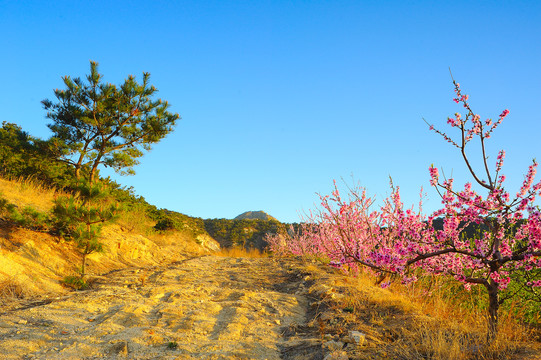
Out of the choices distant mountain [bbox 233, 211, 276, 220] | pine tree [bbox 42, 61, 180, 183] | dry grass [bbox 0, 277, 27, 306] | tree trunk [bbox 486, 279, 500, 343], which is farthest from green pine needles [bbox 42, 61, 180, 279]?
distant mountain [bbox 233, 211, 276, 220]

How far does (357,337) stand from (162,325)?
2.75 meters

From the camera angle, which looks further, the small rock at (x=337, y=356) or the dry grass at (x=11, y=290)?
the dry grass at (x=11, y=290)

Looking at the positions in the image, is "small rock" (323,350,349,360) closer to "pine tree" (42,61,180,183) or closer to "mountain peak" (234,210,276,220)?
"pine tree" (42,61,180,183)

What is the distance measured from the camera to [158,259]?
1305 centimetres

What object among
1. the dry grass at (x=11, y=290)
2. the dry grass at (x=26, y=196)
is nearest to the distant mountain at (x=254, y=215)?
the dry grass at (x=26, y=196)

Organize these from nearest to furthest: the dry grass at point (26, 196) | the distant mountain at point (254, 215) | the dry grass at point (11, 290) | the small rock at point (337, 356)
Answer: the small rock at point (337, 356), the dry grass at point (11, 290), the dry grass at point (26, 196), the distant mountain at point (254, 215)

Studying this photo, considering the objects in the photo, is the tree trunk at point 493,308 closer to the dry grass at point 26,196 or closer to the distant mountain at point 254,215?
the dry grass at point 26,196

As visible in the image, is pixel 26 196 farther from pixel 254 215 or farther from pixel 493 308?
pixel 254 215

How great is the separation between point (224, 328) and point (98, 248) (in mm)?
4716

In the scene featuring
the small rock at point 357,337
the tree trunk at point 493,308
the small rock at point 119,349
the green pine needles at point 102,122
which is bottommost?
the small rock at point 119,349

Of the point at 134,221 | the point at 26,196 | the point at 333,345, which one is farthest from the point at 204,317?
the point at 134,221

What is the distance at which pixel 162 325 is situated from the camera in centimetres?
502

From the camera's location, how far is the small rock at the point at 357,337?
13.3ft

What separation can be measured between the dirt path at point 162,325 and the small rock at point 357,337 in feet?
1.45
